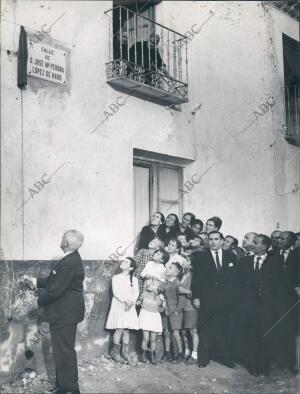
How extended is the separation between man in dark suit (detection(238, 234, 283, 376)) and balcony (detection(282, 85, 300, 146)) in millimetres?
5282

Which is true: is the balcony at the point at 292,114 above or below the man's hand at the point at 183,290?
above

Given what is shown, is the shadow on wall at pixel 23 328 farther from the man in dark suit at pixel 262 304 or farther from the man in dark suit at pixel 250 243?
the man in dark suit at pixel 250 243

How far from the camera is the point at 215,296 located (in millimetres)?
6430

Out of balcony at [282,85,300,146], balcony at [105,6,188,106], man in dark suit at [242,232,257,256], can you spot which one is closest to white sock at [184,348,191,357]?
man in dark suit at [242,232,257,256]

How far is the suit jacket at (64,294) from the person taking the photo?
4844 millimetres

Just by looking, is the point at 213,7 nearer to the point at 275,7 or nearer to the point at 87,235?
the point at 275,7

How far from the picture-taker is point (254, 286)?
6141mm

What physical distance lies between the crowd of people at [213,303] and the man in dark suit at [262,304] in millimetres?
12

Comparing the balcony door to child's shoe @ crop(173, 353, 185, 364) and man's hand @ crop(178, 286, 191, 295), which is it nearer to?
man's hand @ crop(178, 286, 191, 295)

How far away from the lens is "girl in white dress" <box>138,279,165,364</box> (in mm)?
6219

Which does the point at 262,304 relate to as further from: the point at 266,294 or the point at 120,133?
the point at 120,133

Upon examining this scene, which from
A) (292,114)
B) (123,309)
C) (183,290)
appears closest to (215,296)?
(183,290)

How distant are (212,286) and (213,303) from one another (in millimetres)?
222

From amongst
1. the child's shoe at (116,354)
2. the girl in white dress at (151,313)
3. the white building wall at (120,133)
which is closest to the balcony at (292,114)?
the white building wall at (120,133)
